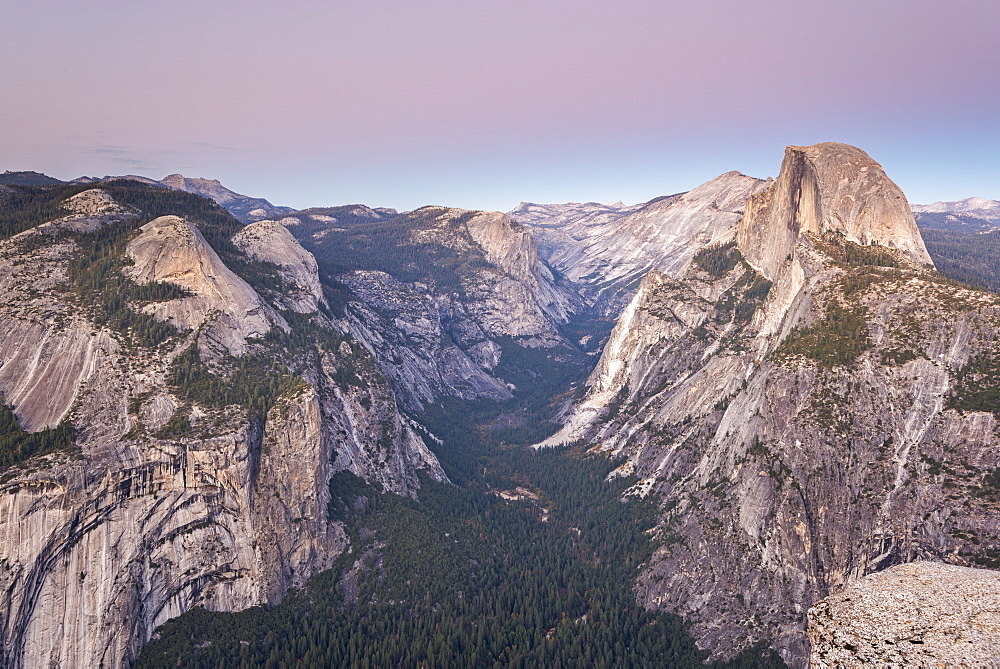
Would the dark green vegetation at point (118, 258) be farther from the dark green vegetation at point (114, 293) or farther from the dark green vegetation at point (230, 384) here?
the dark green vegetation at point (230, 384)

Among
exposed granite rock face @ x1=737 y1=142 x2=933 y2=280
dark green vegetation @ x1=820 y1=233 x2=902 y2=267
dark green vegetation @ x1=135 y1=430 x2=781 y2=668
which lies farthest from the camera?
exposed granite rock face @ x1=737 y1=142 x2=933 y2=280

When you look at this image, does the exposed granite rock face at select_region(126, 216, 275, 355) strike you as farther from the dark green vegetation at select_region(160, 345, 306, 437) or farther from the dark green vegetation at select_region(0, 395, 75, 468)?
the dark green vegetation at select_region(0, 395, 75, 468)

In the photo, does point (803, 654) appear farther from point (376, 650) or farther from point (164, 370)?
point (164, 370)

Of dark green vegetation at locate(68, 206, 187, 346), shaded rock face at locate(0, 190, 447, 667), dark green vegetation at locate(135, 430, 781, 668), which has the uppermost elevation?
dark green vegetation at locate(68, 206, 187, 346)

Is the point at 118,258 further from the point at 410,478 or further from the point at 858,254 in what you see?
the point at 858,254

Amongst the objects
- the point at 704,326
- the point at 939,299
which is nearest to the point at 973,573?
the point at 939,299

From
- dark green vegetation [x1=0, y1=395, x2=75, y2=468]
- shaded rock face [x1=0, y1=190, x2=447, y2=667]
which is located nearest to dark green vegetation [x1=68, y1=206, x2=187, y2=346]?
shaded rock face [x1=0, y1=190, x2=447, y2=667]

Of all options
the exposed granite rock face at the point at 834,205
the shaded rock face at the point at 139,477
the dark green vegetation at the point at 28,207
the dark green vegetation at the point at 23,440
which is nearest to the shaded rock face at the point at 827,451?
the exposed granite rock face at the point at 834,205
